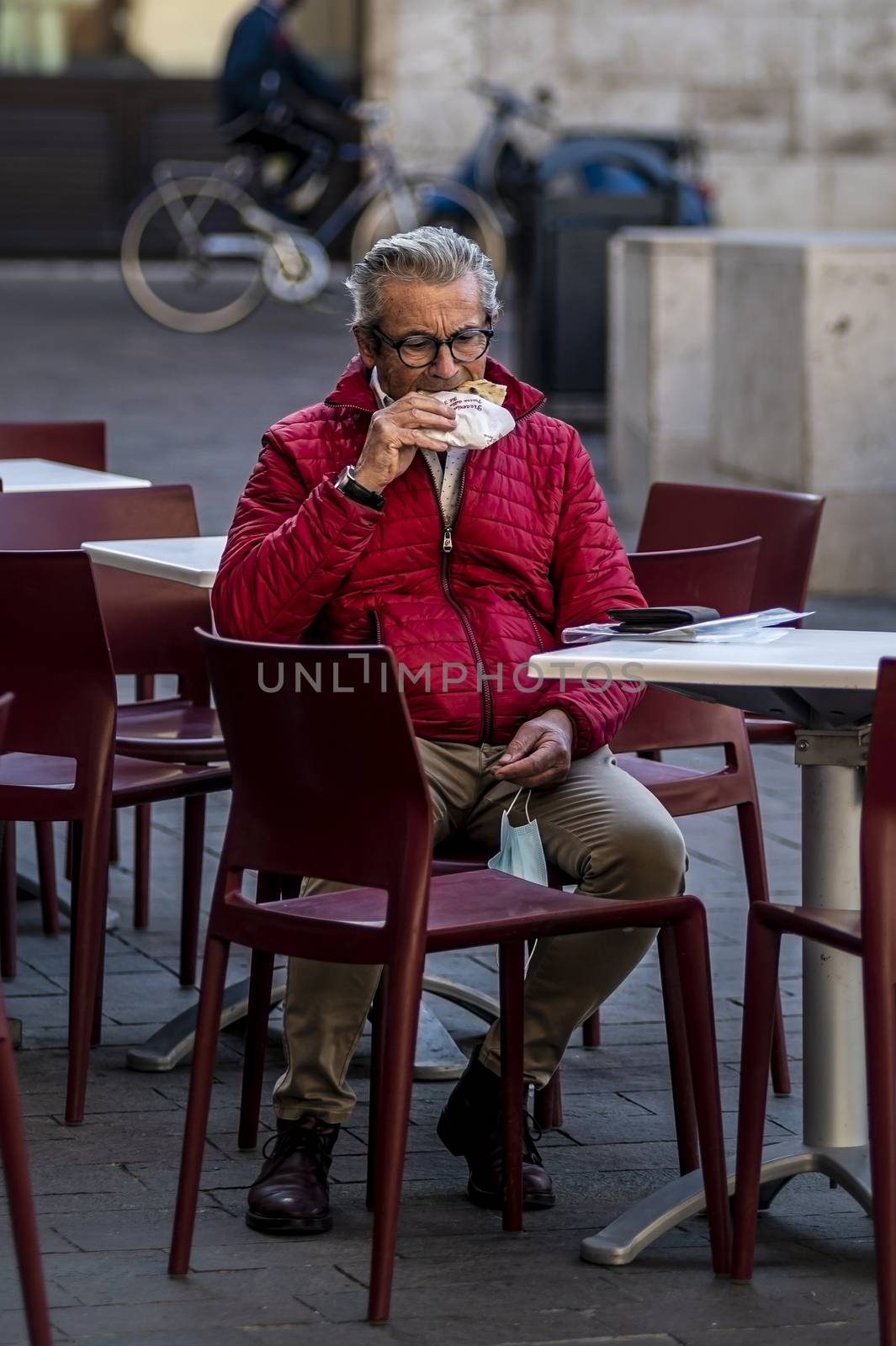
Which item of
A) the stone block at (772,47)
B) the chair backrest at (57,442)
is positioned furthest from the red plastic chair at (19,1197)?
the stone block at (772,47)

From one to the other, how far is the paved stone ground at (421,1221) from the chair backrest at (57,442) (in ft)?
4.45

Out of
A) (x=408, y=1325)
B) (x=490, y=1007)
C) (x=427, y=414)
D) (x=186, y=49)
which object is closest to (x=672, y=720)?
(x=490, y=1007)

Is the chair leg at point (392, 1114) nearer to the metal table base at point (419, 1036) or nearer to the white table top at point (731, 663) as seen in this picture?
the white table top at point (731, 663)

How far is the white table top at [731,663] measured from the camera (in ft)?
11.3

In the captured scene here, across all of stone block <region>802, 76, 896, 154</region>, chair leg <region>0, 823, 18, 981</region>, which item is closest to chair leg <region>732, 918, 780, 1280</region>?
chair leg <region>0, 823, 18, 981</region>

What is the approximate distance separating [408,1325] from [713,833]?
3.11 m

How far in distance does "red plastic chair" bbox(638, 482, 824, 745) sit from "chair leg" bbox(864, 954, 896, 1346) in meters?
1.78

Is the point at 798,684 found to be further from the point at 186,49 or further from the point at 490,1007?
the point at 186,49

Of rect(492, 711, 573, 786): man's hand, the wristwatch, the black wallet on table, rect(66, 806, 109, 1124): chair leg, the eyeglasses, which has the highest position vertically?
the eyeglasses

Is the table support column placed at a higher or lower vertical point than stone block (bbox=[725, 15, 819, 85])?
lower

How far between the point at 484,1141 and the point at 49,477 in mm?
2712

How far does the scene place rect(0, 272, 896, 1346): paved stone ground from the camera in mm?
3457

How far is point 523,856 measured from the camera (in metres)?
3.96

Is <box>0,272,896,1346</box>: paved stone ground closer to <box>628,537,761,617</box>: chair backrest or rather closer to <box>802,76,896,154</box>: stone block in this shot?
<box>628,537,761,617</box>: chair backrest
